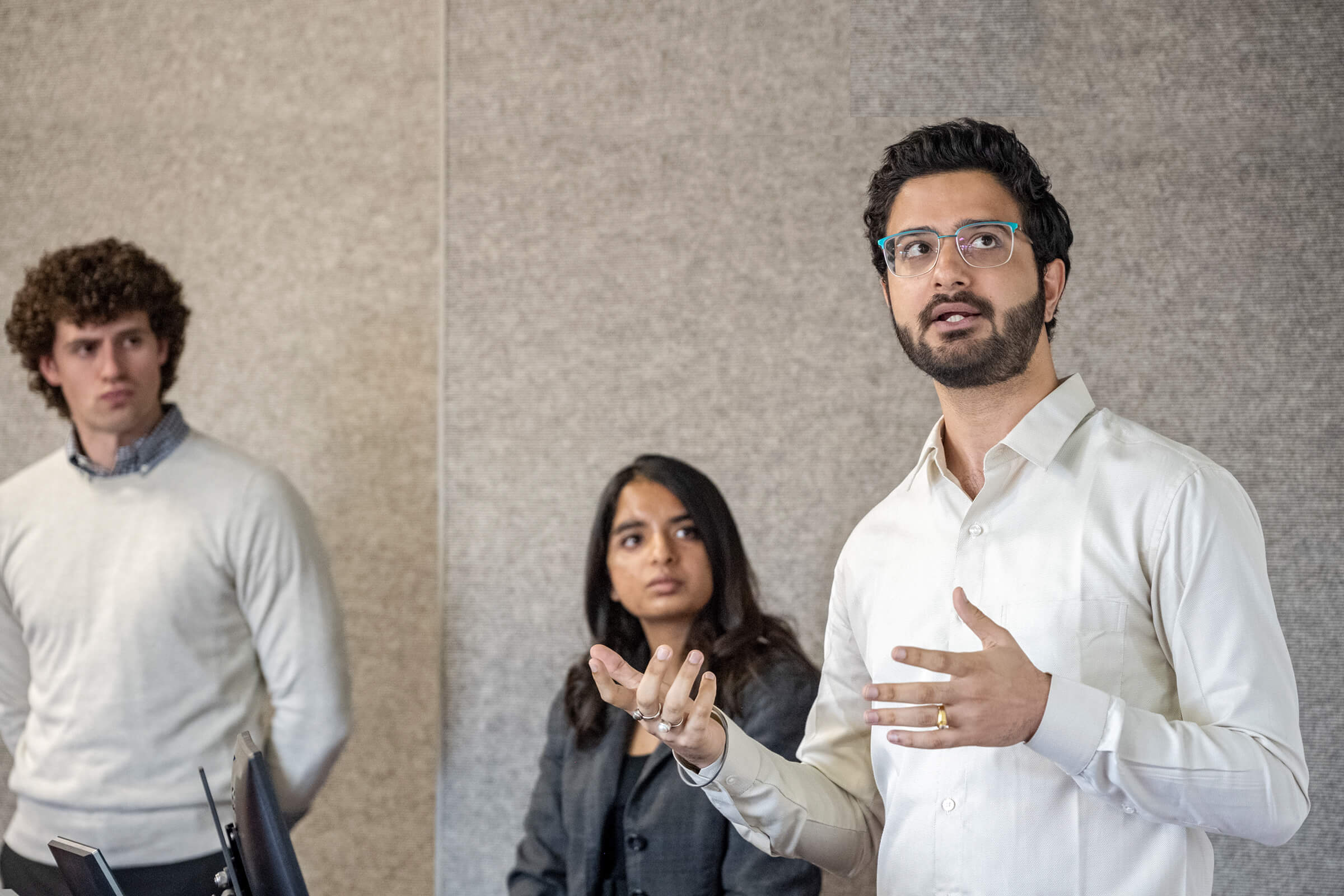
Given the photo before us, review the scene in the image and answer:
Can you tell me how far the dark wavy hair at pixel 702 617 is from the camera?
1.75 meters

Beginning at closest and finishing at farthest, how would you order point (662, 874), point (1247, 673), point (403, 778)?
point (1247, 673) < point (662, 874) < point (403, 778)

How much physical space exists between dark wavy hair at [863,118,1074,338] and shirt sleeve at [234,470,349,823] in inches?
47.7

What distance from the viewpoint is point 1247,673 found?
103cm

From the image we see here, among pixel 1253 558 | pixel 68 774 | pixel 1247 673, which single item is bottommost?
pixel 68 774

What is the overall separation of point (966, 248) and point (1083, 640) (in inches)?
17.8

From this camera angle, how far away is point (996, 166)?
1270 mm

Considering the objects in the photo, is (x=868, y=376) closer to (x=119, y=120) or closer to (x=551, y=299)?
(x=551, y=299)

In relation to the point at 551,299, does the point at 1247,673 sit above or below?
below

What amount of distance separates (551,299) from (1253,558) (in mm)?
1411

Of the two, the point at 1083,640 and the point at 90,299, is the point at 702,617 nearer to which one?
the point at 1083,640

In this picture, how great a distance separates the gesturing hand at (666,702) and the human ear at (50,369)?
1465 mm

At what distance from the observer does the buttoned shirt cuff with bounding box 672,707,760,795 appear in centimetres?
120

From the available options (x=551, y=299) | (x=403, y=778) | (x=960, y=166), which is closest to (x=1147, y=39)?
(x=960, y=166)

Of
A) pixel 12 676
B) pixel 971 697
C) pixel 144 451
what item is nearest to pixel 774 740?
pixel 971 697
